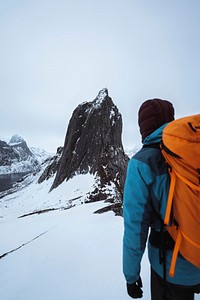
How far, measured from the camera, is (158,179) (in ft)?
4.93

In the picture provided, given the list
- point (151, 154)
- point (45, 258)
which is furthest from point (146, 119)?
point (45, 258)

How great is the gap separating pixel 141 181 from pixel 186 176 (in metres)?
0.35

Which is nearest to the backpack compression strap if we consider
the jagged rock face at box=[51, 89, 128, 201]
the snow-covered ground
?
the snow-covered ground

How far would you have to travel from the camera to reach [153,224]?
165 cm

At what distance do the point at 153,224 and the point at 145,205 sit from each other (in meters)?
0.25

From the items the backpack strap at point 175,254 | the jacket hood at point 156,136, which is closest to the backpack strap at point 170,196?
the backpack strap at point 175,254

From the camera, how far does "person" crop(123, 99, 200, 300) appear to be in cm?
152

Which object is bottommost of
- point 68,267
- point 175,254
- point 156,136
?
point 68,267

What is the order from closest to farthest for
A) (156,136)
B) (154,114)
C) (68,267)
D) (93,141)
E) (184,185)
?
(184,185), (156,136), (154,114), (68,267), (93,141)

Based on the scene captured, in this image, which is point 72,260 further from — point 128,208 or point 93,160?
point 93,160

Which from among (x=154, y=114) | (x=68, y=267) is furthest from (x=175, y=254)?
(x=68, y=267)

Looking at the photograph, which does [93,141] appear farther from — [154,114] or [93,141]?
[154,114]

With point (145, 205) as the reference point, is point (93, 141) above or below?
above

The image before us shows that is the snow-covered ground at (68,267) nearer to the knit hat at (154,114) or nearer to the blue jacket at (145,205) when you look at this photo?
the blue jacket at (145,205)
